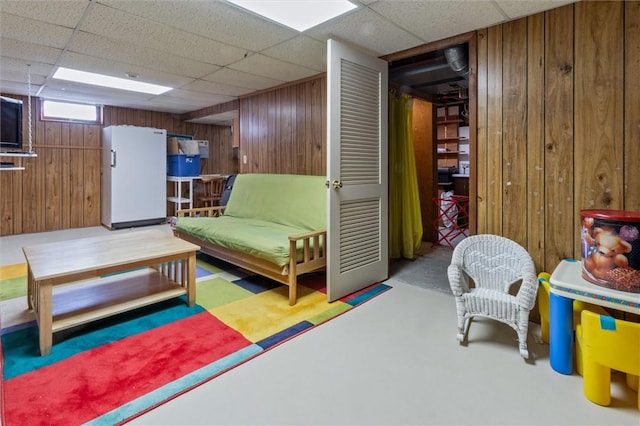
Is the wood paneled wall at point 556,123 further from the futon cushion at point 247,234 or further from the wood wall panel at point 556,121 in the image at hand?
the futon cushion at point 247,234

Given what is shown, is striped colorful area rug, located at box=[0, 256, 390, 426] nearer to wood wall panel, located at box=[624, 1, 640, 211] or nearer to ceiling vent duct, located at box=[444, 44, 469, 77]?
wood wall panel, located at box=[624, 1, 640, 211]

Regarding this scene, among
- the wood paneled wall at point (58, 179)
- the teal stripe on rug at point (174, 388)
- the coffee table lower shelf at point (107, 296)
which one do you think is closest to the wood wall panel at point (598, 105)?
the teal stripe on rug at point (174, 388)

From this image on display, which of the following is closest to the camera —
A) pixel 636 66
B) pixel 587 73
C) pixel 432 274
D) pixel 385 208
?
pixel 636 66

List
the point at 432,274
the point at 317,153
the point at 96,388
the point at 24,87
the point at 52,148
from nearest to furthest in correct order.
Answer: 1. the point at 96,388
2. the point at 432,274
3. the point at 317,153
4. the point at 24,87
5. the point at 52,148

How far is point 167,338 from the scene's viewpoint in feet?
7.43

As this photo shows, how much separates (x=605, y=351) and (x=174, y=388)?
80.0 inches

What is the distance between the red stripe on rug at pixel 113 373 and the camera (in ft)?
5.24

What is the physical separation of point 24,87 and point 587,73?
6.22 meters

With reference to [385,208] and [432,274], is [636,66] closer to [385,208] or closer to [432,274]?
[385,208]

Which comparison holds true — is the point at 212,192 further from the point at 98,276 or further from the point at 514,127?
the point at 514,127

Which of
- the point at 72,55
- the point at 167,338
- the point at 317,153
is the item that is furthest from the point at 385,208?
the point at 72,55

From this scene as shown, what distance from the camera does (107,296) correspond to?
2609 millimetres

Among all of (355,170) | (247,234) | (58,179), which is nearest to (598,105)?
(355,170)

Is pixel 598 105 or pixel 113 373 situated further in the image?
pixel 598 105
